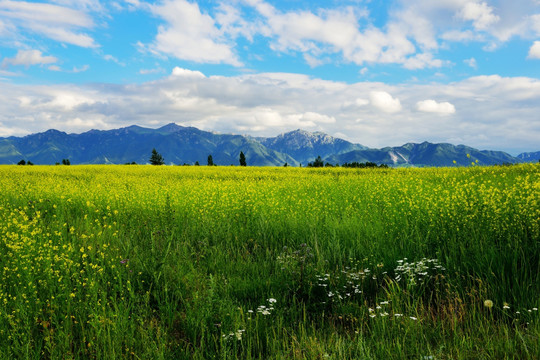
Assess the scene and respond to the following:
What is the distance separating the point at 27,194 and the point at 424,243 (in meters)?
13.7

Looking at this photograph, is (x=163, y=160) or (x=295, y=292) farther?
(x=163, y=160)

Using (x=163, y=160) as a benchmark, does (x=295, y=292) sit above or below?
below

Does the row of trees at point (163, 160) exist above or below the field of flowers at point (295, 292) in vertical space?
above

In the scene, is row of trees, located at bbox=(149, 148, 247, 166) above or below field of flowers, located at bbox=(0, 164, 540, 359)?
above

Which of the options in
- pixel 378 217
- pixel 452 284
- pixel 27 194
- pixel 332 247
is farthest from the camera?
pixel 27 194

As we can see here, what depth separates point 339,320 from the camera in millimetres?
3912

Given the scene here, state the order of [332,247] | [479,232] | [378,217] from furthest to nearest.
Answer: [378,217], [332,247], [479,232]

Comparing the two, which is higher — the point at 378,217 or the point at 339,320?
the point at 378,217

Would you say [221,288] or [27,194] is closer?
[221,288]

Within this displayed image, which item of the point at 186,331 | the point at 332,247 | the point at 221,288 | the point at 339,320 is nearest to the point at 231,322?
the point at 186,331

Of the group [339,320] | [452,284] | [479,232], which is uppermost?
[479,232]

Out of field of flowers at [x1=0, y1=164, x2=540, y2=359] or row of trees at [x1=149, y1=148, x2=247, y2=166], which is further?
row of trees at [x1=149, y1=148, x2=247, y2=166]

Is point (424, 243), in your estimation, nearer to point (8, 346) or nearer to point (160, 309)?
point (160, 309)

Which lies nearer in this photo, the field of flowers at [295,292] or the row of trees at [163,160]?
the field of flowers at [295,292]
